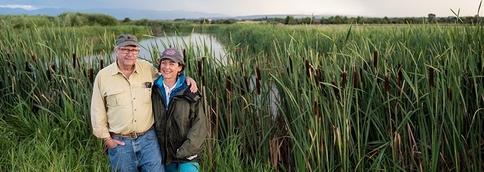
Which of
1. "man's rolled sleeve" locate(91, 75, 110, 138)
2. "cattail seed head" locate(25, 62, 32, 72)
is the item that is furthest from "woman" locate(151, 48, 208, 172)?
"cattail seed head" locate(25, 62, 32, 72)

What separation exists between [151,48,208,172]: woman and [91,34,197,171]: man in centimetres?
7

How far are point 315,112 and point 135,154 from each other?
1.25m

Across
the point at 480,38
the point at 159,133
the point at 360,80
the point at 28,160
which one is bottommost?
the point at 28,160

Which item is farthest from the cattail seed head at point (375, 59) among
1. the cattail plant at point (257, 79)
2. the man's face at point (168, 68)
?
the man's face at point (168, 68)

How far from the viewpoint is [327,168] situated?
3.78 meters

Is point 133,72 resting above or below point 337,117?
above

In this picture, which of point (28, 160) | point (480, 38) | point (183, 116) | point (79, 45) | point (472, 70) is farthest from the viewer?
point (79, 45)

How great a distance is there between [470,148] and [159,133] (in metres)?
2.24

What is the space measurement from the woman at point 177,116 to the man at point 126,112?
0.07 meters

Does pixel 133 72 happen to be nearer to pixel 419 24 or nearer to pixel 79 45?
pixel 79 45

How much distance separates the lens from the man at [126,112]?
3.39 meters

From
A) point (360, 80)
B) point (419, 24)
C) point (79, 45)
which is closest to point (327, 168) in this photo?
point (360, 80)

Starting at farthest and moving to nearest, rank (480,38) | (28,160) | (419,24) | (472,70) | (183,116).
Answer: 1. (419,24)
2. (28,160)
3. (480,38)
4. (472,70)
5. (183,116)

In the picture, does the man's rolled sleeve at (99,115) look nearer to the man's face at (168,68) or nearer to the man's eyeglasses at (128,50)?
the man's eyeglasses at (128,50)
